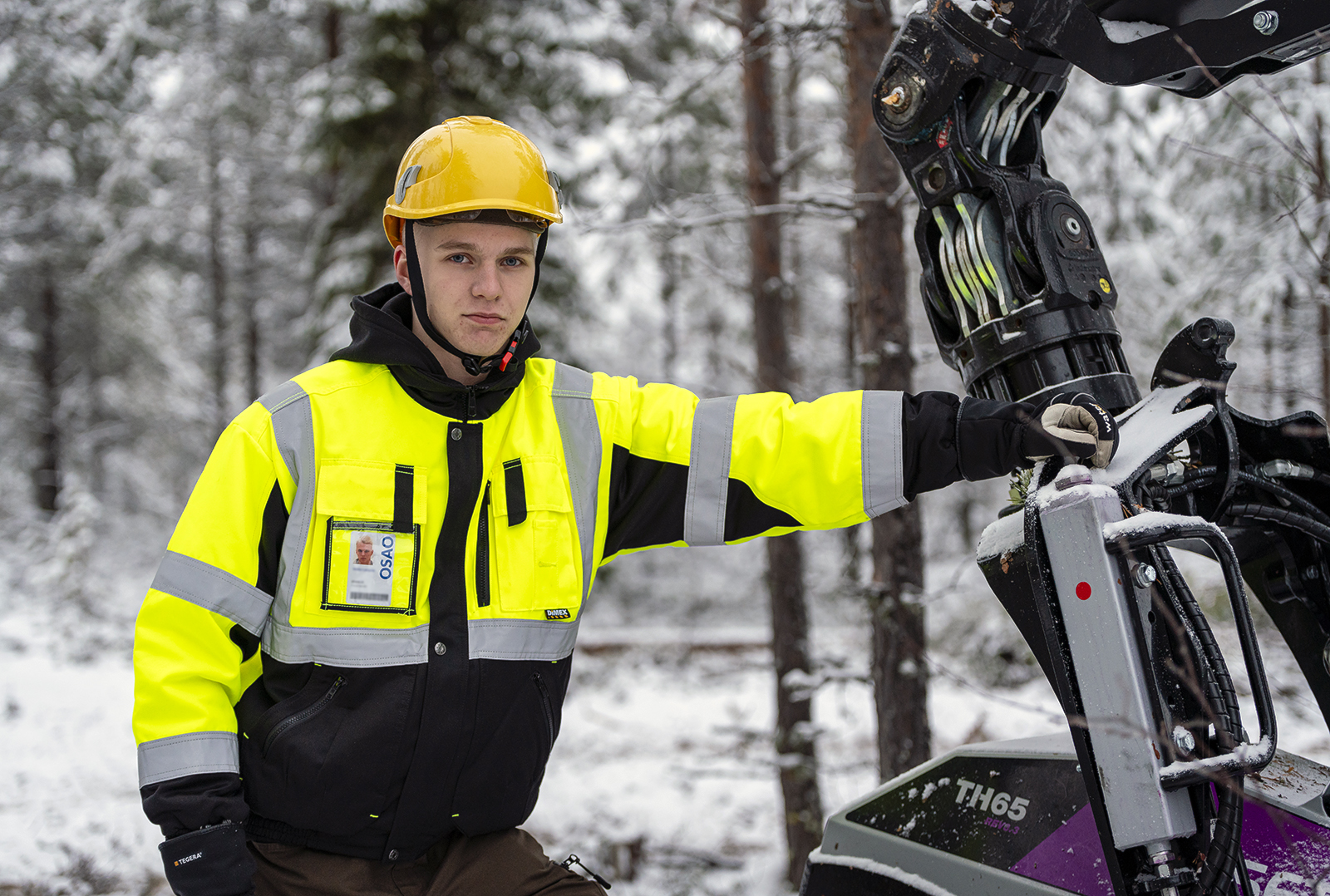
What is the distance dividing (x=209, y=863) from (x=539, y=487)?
1.05 m

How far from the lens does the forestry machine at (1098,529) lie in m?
1.72

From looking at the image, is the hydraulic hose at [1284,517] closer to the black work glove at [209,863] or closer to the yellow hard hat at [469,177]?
the yellow hard hat at [469,177]

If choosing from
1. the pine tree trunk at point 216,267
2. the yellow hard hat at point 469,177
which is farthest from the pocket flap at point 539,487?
the pine tree trunk at point 216,267

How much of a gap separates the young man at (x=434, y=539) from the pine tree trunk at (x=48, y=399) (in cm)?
1847

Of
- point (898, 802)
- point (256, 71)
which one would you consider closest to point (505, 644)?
point (898, 802)

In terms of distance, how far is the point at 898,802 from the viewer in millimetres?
2381

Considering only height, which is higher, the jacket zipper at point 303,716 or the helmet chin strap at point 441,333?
the helmet chin strap at point 441,333

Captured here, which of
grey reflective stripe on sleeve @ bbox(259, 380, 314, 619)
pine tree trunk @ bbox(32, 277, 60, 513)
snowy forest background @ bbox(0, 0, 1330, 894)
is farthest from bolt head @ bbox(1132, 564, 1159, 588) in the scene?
pine tree trunk @ bbox(32, 277, 60, 513)

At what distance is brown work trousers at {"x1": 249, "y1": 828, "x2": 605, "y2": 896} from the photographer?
222 cm

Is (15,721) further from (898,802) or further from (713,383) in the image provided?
(713,383)

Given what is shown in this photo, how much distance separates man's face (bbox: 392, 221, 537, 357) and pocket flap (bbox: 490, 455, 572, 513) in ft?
1.03

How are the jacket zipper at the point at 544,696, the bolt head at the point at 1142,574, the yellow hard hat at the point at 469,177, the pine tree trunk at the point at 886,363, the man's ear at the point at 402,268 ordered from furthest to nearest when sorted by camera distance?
1. the pine tree trunk at the point at 886,363
2. the man's ear at the point at 402,268
3. the yellow hard hat at the point at 469,177
4. the jacket zipper at the point at 544,696
5. the bolt head at the point at 1142,574

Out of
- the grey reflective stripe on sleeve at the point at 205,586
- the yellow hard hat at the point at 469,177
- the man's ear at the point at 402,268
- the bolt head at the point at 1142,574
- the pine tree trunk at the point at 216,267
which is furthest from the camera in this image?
the pine tree trunk at the point at 216,267

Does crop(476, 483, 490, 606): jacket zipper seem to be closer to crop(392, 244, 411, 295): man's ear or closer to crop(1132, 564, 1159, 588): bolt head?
crop(392, 244, 411, 295): man's ear
